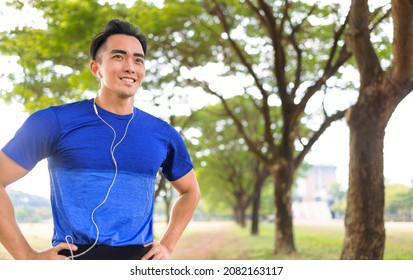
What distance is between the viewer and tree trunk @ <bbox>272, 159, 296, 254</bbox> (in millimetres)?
8273

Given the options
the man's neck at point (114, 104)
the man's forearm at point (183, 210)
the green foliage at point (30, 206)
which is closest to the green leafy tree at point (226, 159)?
the green foliage at point (30, 206)

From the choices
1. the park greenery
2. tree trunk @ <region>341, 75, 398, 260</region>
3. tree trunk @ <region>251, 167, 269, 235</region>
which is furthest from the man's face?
tree trunk @ <region>251, 167, 269, 235</region>

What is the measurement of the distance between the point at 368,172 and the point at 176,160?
10.2 feet

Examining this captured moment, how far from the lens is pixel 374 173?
4.62 metres

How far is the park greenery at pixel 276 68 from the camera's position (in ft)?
15.2

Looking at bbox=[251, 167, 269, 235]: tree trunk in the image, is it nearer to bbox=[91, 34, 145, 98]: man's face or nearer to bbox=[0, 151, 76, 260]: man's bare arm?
bbox=[91, 34, 145, 98]: man's face

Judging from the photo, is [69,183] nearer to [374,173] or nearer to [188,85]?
[374,173]

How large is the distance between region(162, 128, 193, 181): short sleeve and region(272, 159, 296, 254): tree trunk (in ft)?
21.5

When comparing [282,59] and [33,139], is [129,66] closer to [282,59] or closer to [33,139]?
[33,139]

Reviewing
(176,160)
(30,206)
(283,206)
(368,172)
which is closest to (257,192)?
(283,206)

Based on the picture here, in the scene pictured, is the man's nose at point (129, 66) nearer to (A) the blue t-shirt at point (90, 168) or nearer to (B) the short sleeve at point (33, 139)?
(A) the blue t-shirt at point (90, 168)

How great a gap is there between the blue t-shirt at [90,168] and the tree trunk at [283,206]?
22.2ft

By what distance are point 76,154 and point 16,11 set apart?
445 cm

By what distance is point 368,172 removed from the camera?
4.63 metres
